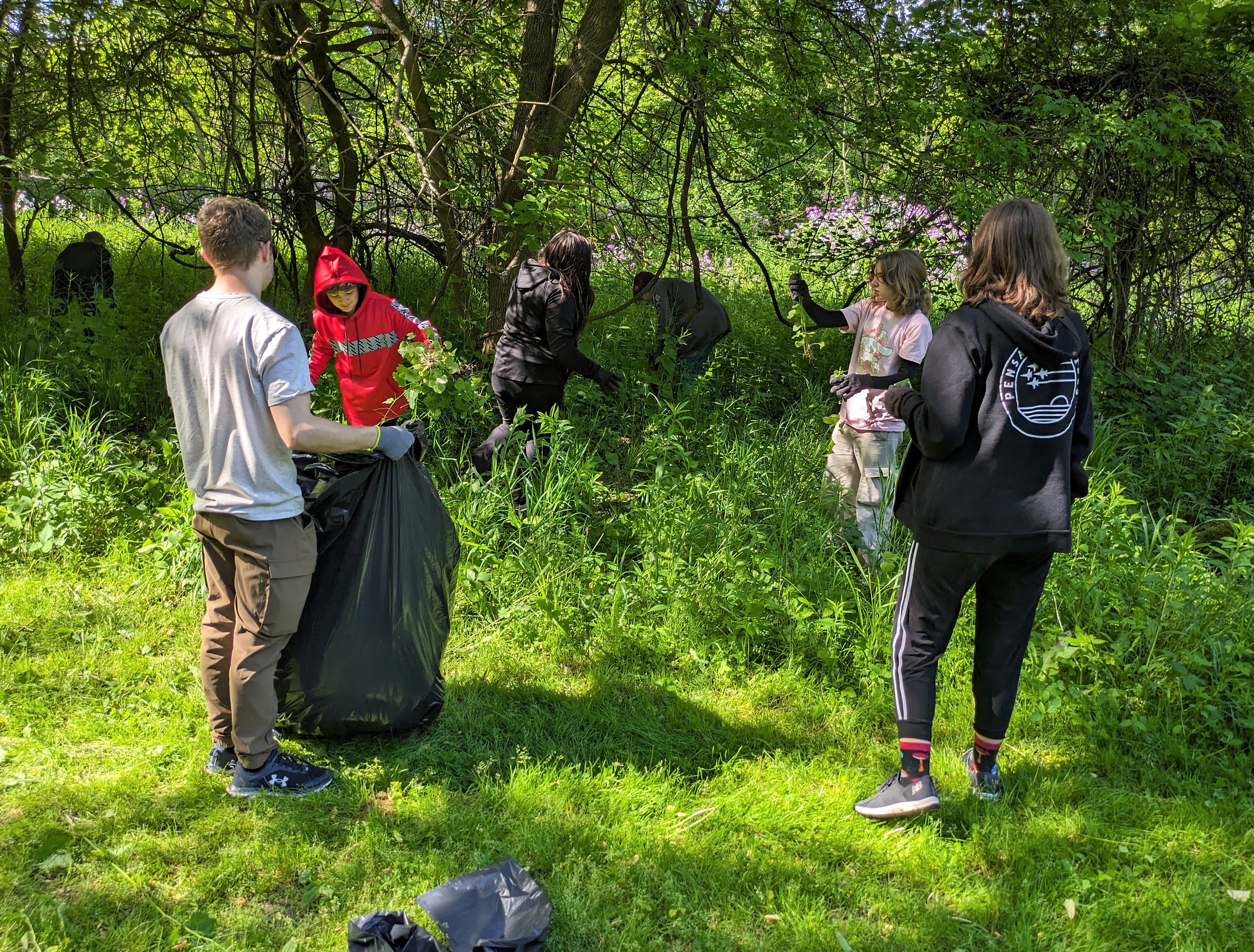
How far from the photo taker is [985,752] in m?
2.63

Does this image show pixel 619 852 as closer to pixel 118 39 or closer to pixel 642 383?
pixel 642 383

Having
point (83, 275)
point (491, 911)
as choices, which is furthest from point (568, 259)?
point (83, 275)

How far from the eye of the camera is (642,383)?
17.2 feet

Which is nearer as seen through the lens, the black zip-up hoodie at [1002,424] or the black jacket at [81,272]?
the black zip-up hoodie at [1002,424]

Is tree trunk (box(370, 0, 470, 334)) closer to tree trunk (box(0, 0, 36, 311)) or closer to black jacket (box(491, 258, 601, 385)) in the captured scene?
black jacket (box(491, 258, 601, 385))

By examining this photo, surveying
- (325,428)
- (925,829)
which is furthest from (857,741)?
(325,428)

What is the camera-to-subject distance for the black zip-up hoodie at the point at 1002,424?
89.6 inches

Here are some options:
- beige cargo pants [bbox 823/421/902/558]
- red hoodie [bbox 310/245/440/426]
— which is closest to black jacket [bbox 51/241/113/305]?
red hoodie [bbox 310/245/440/426]

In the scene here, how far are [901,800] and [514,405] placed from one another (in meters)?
2.68

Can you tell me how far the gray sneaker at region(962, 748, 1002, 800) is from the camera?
2.63 meters

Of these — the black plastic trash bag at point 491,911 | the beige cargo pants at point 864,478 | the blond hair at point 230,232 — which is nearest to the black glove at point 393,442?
the blond hair at point 230,232

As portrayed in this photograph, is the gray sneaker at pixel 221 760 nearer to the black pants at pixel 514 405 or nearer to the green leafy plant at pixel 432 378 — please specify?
the green leafy plant at pixel 432 378

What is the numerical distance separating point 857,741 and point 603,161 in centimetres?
369

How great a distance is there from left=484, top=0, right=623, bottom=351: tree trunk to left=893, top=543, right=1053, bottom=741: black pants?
2.94 m
